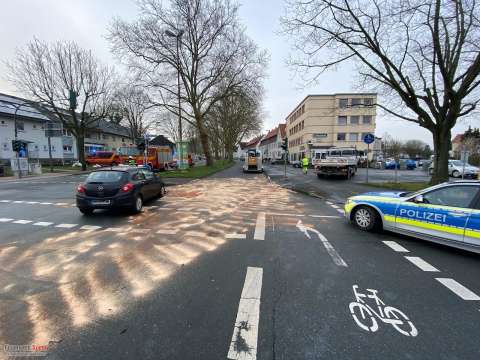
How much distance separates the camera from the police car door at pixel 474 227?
13.8ft

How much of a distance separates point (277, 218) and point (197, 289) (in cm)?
434

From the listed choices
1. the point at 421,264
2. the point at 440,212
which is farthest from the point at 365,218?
the point at 421,264

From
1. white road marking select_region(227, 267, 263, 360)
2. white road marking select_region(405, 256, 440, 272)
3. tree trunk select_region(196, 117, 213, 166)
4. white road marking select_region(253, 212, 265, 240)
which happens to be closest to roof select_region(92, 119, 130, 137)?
tree trunk select_region(196, 117, 213, 166)

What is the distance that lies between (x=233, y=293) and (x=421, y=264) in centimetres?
343

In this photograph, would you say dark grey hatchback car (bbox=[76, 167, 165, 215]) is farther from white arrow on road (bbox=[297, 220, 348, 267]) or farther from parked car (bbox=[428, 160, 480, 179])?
parked car (bbox=[428, 160, 480, 179])

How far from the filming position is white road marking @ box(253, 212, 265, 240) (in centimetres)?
545

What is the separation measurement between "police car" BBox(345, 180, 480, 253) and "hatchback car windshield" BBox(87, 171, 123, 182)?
7344 mm

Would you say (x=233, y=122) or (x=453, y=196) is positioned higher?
(x=233, y=122)

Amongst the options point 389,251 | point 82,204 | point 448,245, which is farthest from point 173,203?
point 448,245

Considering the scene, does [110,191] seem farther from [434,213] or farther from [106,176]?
[434,213]

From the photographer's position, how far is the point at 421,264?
162 inches

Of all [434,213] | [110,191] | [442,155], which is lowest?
[434,213]

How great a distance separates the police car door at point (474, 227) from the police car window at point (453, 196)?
0.42 feet

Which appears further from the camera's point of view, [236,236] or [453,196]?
[236,236]
